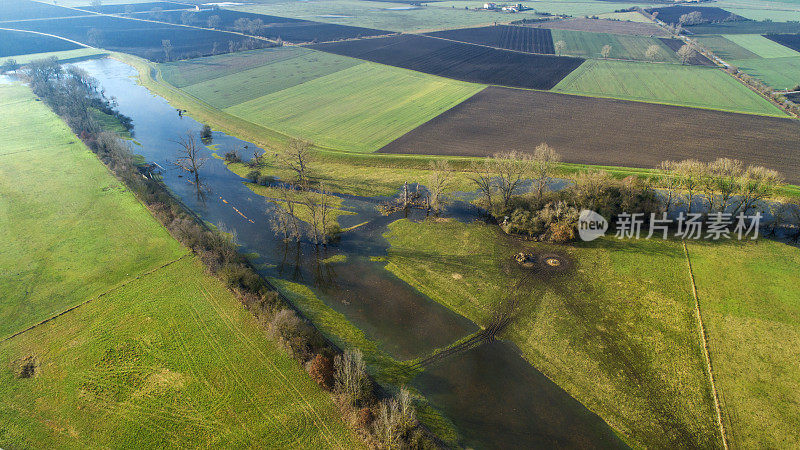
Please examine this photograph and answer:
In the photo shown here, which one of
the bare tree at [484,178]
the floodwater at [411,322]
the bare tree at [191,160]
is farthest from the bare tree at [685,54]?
the bare tree at [191,160]

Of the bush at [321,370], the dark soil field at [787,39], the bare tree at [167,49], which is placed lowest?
the bush at [321,370]

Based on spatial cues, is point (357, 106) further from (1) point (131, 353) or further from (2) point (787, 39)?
(2) point (787, 39)

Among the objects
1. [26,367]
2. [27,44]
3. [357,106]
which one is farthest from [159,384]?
[27,44]

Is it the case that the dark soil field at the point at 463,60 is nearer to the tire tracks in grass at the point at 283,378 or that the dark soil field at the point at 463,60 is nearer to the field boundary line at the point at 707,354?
the field boundary line at the point at 707,354

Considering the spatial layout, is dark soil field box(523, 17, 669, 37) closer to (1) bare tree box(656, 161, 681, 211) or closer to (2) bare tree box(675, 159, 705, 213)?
(1) bare tree box(656, 161, 681, 211)

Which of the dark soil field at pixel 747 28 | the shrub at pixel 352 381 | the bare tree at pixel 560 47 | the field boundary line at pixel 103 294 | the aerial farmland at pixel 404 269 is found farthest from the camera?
the dark soil field at pixel 747 28
